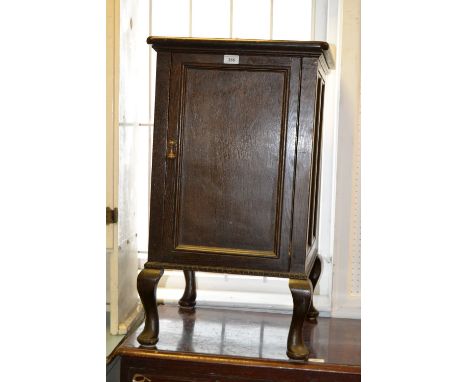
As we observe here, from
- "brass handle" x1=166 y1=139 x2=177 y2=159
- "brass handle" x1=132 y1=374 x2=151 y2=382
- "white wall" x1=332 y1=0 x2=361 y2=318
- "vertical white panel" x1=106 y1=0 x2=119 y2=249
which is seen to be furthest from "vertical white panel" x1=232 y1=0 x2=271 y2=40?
"brass handle" x1=132 y1=374 x2=151 y2=382

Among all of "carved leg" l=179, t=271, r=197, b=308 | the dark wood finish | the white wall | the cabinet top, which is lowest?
the dark wood finish

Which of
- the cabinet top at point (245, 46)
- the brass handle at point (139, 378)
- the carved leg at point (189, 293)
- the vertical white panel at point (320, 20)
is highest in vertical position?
the vertical white panel at point (320, 20)

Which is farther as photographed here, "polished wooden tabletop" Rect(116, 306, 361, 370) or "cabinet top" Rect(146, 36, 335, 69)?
"polished wooden tabletop" Rect(116, 306, 361, 370)

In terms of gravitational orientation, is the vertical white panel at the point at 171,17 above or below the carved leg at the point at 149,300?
above

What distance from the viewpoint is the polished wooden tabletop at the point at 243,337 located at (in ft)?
5.75

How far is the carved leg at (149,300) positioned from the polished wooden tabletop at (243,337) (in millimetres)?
32

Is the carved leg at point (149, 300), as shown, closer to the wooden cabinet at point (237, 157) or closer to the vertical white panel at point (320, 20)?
the wooden cabinet at point (237, 157)

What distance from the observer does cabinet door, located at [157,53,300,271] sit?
165 centimetres

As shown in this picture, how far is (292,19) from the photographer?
2234mm

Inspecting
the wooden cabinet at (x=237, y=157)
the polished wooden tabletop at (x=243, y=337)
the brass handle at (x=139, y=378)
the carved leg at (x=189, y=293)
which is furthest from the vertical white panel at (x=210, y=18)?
the brass handle at (x=139, y=378)

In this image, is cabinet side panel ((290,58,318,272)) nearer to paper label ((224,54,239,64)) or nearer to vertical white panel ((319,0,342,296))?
paper label ((224,54,239,64))

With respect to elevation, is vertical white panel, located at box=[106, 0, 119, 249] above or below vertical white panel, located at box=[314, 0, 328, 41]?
below
